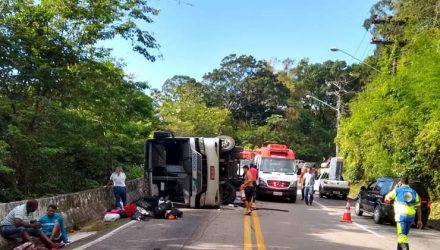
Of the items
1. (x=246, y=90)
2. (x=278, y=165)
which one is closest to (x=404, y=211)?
(x=278, y=165)

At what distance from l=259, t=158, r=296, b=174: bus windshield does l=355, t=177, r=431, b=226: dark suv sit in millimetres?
5358

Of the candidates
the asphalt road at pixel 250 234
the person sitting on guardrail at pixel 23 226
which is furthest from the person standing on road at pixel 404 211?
the person sitting on guardrail at pixel 23 226

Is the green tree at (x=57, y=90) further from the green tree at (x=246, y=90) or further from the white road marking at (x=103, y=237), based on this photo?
the green tree at (x=246, y=90)

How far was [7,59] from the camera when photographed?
51.8 ft

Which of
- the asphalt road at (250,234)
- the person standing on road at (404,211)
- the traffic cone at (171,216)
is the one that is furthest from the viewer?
the traffic cone at (171,216)

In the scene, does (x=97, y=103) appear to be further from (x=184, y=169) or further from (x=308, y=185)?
(x=308, y=185)

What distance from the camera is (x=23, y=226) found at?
974 cm

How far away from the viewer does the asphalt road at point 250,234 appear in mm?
10539

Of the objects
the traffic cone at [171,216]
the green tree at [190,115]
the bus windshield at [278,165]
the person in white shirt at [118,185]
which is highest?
the green tree at [190,115]

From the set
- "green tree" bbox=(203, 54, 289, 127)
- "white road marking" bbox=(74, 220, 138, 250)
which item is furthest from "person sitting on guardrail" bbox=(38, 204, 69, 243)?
"green tree" bbox=(203, 54, 289, 127)

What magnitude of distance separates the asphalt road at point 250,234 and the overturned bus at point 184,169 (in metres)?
0.97

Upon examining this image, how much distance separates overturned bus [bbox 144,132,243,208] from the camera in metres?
17.8

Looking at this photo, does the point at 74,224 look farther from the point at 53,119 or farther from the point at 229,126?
the point at 229,126

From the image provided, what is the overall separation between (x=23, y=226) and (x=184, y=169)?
29.8 ft
